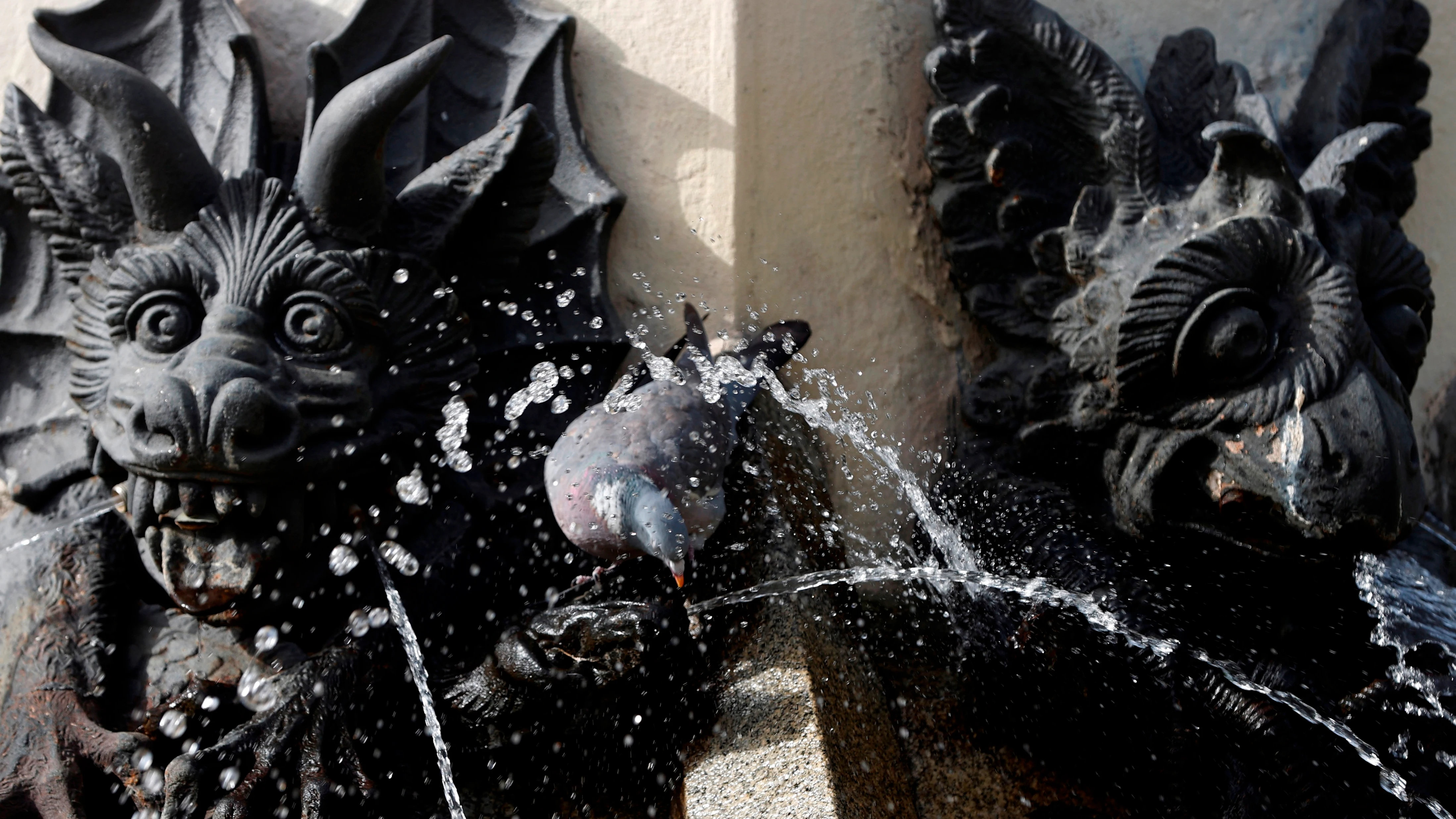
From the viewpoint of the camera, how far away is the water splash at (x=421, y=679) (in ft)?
6.05

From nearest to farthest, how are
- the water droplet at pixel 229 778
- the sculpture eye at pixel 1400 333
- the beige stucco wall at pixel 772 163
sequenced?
the water droplet at pixel 229 778, the sculpture eye at pixel 1400 333, the beige stucco wall at pixel 772 163

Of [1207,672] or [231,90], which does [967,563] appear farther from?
[231,90]

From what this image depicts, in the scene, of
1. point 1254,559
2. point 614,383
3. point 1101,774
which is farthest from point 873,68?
point 1101,774

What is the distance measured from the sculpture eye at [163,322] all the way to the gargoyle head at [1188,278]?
136 cm

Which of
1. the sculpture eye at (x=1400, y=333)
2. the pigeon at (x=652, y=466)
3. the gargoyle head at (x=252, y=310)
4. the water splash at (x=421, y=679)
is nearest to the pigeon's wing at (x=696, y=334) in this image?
the pigeon at (x=652, y=466)

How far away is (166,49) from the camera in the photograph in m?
2.32

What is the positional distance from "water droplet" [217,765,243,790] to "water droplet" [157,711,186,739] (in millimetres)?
91

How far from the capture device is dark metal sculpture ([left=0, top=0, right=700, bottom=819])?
1.75 m

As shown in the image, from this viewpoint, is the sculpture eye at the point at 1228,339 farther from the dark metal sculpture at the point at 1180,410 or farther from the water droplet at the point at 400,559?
the water droplet at the point at 400,559

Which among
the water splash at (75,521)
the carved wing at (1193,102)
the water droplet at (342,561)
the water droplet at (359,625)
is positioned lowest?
the water splash at (75,521)

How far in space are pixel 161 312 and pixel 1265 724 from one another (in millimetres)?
1747

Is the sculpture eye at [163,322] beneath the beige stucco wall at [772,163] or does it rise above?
beneath

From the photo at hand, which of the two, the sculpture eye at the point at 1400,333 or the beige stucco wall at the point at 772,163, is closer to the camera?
the sculpture eye at the point at 1400,333

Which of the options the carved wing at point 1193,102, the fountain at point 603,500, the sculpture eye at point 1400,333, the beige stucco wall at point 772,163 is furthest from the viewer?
the carved wing at point 1193,102
